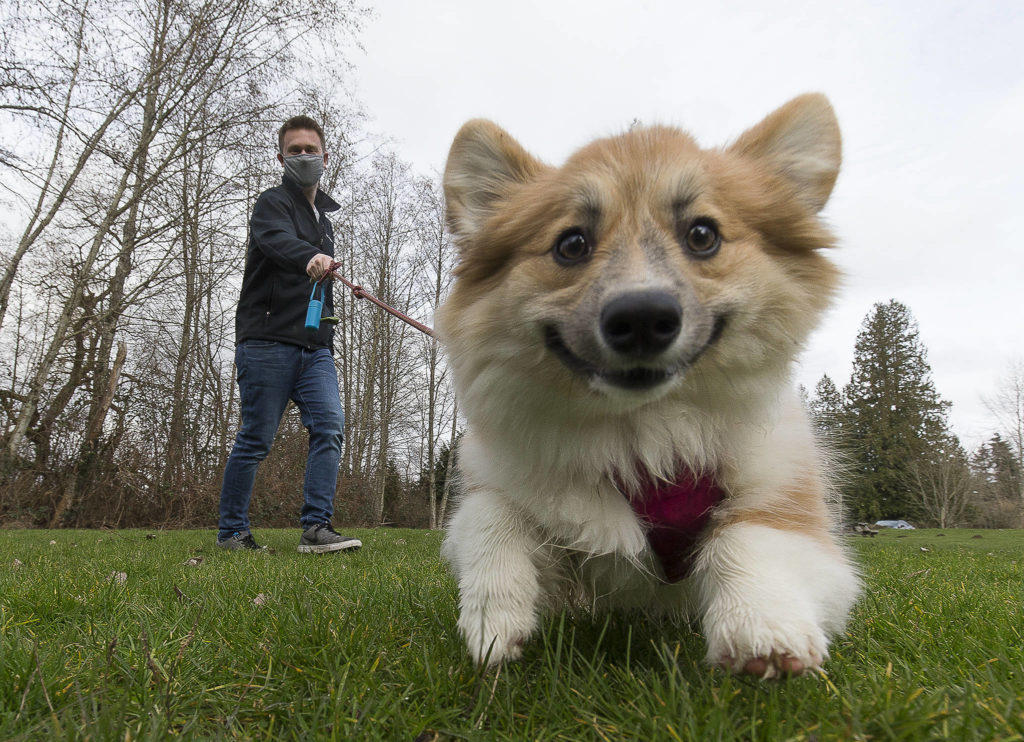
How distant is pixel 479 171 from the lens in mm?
2748

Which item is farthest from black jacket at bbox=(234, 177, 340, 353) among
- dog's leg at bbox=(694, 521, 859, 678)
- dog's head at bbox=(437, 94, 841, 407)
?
dog's leg at bbox=(694, 521, 859, 678)

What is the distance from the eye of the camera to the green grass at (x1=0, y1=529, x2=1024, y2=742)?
4.52 feet

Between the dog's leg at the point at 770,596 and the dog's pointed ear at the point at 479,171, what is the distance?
1.60 meters

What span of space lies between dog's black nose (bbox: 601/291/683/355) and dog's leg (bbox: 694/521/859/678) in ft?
2.06

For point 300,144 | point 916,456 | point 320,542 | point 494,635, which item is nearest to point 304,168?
point 300,144

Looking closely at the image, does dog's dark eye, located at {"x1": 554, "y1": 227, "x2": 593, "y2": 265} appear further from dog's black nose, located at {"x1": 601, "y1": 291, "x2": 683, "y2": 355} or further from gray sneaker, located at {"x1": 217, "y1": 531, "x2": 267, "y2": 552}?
gray sneaker, located at {"x1": 217, "y1": 531, "x2": 267, "y2": 552}

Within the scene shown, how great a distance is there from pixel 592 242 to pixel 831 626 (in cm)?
146

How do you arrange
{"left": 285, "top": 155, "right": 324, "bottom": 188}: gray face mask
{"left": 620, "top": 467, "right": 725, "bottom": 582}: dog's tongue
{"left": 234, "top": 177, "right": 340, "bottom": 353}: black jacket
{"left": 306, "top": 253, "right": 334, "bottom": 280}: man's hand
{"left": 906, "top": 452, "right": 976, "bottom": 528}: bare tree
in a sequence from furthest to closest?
{"left": 906, "top": 452, "right": 976, "bottom": 528}: bare tree → {"left": 285, "top": 155, "right": 324, "bottom": 188}: gray face mask → {"left": 234, "top": 177, "right": 340, "bottom": 353}: black jacket → {"left": 306, "top": 253, "right": 334, "bottom": 280}: man's hand → {"left": 620, "top": 467, "right": 725, "bottom": 582}: dog's tongue

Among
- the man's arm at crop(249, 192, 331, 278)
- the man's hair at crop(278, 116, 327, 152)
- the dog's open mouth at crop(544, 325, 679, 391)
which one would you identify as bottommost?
the dog's open mouth at crop(544, 325, 679, 391)

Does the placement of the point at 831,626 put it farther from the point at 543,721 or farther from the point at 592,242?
the point at 592,242

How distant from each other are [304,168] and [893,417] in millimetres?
46370

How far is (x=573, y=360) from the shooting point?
210 cm

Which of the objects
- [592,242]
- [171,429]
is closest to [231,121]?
[171,429]

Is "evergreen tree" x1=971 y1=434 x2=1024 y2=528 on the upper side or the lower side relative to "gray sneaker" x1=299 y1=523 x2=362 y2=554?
upper
